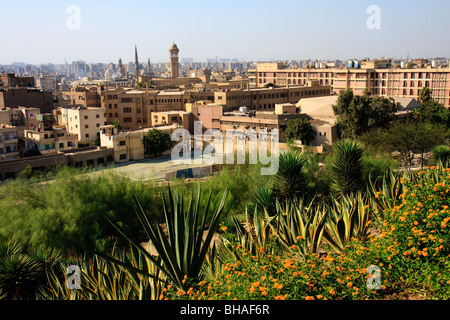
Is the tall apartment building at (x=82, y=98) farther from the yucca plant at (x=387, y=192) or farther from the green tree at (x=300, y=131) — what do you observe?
the yucca plant at (x=387, y=192)

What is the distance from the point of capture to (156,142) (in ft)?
116

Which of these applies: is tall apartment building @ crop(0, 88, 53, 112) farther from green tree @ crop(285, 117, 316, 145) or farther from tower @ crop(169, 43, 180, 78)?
tower @ crop(169, 43, 180, 78)

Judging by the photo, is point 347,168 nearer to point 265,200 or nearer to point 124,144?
point 265,200

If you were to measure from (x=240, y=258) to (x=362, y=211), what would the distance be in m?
3.38

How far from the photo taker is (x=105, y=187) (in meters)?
15.1

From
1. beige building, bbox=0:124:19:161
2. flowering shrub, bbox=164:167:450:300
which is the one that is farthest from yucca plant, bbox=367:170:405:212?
beige building, bbox=0:124:19:161

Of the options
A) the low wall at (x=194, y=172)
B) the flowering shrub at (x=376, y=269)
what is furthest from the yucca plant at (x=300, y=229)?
the low wall at (x=194, y=172)

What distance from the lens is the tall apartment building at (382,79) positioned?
1897 inches

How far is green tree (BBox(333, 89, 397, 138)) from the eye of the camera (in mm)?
29016

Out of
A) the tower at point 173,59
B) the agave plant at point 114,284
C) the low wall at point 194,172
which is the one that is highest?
the tower at point 173,59

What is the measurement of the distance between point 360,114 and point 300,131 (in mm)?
3964

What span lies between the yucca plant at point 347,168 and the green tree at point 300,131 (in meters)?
17.0
